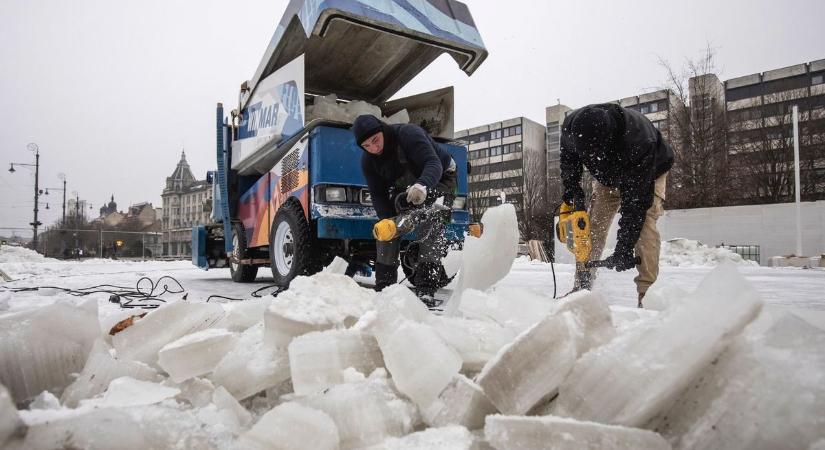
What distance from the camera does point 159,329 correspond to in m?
1.33

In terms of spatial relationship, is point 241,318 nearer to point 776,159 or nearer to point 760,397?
point 760,397

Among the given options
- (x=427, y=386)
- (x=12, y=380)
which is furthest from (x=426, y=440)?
(x=12, y=380)

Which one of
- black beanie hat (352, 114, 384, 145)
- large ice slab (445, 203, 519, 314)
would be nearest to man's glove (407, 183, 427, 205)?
black beanie hat (352, 114, 384, 145)

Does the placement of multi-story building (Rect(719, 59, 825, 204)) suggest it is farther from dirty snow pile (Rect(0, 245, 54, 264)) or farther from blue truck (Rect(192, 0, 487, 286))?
dirty snow pile (Rect(0, 245, 54, 264))

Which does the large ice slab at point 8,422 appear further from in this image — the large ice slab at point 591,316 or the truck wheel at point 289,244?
the truck wheel at point 289,244

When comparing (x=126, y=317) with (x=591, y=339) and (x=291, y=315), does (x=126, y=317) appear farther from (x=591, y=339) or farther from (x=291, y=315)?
(x=591, y=339)

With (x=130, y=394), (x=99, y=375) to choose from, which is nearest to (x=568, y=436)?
(x=130, y=394)

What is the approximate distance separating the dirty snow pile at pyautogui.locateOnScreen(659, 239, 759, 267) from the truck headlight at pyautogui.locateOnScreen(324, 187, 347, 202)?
10295mm

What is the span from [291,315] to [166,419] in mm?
369

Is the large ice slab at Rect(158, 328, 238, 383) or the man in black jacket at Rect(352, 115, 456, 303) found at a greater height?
the man in black jacket at Rect(352, 115, 456, 303)

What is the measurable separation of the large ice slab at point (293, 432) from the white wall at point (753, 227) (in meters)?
14.4

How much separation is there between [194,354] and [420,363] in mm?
593

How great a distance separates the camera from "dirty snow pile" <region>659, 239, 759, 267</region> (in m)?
11.5

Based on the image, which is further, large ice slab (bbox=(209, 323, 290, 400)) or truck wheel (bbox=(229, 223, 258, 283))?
truck wheel (bbox=(229, 223, 258, 283))
